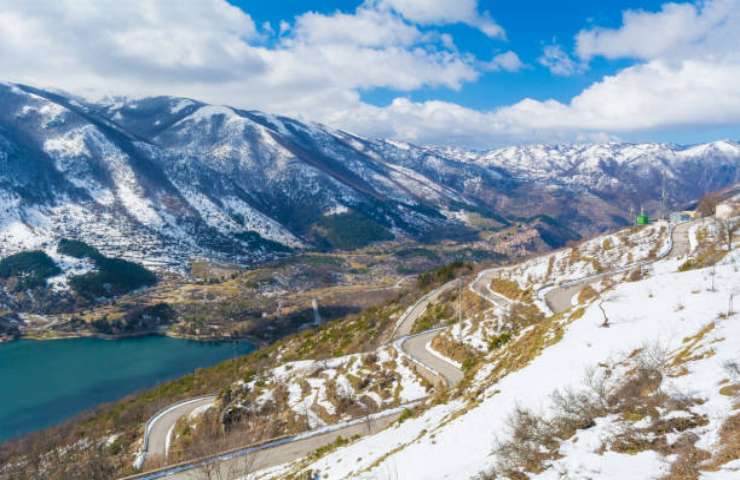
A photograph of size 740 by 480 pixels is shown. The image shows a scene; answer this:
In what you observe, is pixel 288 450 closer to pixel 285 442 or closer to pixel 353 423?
pixel 285 442

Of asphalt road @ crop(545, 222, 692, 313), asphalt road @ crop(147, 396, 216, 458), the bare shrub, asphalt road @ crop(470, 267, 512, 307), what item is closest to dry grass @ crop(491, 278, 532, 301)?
asphalt road @ crop(470, 267, 512, 307)

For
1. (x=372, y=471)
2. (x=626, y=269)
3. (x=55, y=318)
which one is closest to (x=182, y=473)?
(x=372, y=471)

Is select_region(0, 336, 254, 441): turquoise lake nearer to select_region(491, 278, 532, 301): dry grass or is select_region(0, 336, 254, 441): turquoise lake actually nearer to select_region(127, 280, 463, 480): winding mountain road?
select_region(127, 280, 463, 480): winding mountain road

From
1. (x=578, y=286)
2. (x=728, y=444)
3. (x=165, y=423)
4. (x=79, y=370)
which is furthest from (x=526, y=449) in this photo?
(x=79, y=370)

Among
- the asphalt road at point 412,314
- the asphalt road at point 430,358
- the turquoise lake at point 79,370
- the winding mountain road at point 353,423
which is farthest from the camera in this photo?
the turquoise lake at point 79,370

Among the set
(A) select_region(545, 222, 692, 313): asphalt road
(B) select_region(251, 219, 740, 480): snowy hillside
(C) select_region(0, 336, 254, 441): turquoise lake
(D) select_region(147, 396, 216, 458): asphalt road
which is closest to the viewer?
(B) select_region(251, 219, 740, 480): snowy hillside

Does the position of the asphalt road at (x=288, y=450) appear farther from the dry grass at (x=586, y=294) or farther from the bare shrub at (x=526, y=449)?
the dry grass at (x=586, y=294)

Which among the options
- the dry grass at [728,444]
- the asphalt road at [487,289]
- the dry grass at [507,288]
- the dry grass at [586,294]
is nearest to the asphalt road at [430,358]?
the asphalt road at [487,289]
